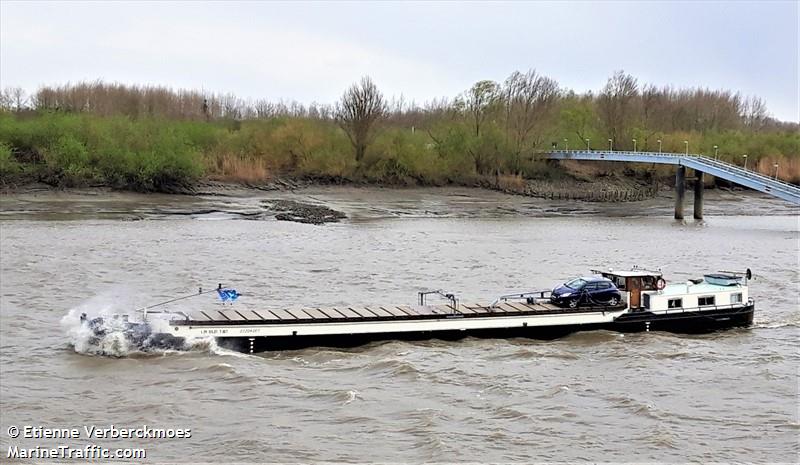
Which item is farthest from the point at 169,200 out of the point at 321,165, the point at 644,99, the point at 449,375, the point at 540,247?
the point at 644,99

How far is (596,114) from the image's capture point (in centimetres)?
10275

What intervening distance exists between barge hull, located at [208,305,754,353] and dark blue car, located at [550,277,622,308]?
0.65 meters

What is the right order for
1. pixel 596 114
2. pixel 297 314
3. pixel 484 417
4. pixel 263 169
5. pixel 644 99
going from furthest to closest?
pixel 644 99 < pixel 596 114 < pixel 263 169 < pixel 297 314 < pixel 484 417

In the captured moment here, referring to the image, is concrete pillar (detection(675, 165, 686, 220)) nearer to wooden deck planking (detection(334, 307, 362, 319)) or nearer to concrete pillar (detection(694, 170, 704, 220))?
concrete pillar (detection(694, 170, 704, 220))

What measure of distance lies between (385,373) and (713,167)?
175ft

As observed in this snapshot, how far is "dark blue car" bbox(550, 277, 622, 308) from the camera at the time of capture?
2669 centimetres

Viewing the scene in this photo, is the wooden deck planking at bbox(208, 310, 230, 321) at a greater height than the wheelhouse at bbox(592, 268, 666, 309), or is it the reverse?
the wheelhouse at bbox(592, 268, 666, 309)

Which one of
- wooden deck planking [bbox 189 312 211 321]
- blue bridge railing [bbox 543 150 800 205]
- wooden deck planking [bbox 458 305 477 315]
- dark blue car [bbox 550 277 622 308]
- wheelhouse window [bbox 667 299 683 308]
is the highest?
blue bridge railing [bbox 543 150 800 205]

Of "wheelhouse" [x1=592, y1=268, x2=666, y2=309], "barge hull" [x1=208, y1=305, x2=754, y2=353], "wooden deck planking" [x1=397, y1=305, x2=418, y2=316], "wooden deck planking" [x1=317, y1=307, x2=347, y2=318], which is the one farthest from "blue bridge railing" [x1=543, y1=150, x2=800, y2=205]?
"wooden deck planking" [x1=317, y1=307, x2=347, y2=318]

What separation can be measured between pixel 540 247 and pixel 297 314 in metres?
25.1

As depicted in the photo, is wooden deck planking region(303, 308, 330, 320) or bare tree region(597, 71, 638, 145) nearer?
wooden deck planking region(303, 308, 330, 320)

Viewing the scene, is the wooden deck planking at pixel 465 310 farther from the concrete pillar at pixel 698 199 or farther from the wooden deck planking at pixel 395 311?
the concrete pillar at pixel 698 199

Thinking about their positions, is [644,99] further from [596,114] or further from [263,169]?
[263,169]

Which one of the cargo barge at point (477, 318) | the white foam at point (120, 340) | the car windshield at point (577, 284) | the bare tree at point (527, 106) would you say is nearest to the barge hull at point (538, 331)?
the cargo barge at point (477, 318)
